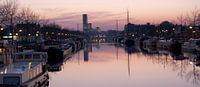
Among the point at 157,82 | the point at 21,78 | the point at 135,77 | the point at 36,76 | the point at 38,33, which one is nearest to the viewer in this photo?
the point at 21,78

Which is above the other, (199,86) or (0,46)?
(0,46)

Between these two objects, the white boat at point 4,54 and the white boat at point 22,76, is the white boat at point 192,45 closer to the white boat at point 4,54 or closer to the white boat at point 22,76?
the white boat at point 4,54

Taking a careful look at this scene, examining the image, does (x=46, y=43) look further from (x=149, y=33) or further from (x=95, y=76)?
(x=149, y=33)

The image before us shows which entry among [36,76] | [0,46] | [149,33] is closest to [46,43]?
[0,46]

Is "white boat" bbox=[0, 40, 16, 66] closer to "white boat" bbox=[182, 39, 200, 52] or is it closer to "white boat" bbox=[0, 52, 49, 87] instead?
"white boat" bbox=[0, 52, 49, 87]

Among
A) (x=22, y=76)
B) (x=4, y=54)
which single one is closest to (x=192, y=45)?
(x=4, y=54)

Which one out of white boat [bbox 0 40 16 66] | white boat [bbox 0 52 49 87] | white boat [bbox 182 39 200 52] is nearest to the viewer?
white boat [bbox 0 52 49 87]

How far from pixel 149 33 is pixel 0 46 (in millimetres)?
117074

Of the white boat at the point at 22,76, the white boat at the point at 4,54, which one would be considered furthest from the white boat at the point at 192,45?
the white boat at the point at 22,76

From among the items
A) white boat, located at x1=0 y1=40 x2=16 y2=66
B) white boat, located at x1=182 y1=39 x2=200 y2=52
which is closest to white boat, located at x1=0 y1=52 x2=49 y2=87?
white boat, located at x1=0 y1=40 x2=16 y2=66

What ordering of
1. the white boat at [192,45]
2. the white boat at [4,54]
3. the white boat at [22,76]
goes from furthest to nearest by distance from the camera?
1. the white boat at [192,45]
2. the white boat at [4,54]
3. the white boat at [22,76]

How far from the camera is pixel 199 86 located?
29.2m

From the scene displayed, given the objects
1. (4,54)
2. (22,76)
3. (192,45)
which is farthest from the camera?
(192,45)

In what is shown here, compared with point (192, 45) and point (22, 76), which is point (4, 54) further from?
point (192, 45)
